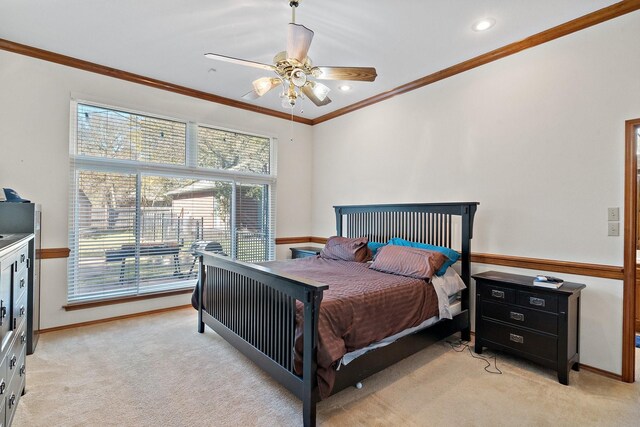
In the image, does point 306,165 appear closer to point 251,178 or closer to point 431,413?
point 251,178

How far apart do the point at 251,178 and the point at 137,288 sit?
6.88ft

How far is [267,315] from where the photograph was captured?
230 cm

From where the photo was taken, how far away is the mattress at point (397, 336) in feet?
6.90

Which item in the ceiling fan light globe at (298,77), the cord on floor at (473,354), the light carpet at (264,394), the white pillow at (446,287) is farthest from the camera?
the white pillow at (446,287)

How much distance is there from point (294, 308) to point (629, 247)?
259 centimetres

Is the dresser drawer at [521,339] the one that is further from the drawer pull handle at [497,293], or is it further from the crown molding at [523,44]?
the crown molding at [523,44]

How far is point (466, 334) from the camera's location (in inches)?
127

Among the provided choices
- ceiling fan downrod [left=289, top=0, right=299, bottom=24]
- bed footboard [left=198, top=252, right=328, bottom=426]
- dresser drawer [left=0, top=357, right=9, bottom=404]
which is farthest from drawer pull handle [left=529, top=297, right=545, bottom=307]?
dresser drawer [left=0, top=357, right=9, bottom=404]

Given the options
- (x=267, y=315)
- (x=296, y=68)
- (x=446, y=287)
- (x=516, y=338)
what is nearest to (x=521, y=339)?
(x=516, y=338)

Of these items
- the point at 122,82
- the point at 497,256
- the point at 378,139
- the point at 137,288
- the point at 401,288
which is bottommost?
the point at 137,288

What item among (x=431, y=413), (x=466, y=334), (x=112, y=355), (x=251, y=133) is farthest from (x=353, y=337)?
(x=251, y=133)

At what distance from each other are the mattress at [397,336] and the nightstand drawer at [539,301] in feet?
2.02

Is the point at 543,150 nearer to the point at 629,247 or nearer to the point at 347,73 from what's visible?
the point at 629,247

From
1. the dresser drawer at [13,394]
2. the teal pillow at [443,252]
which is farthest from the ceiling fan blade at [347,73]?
the dresser drawer at [13,394]
